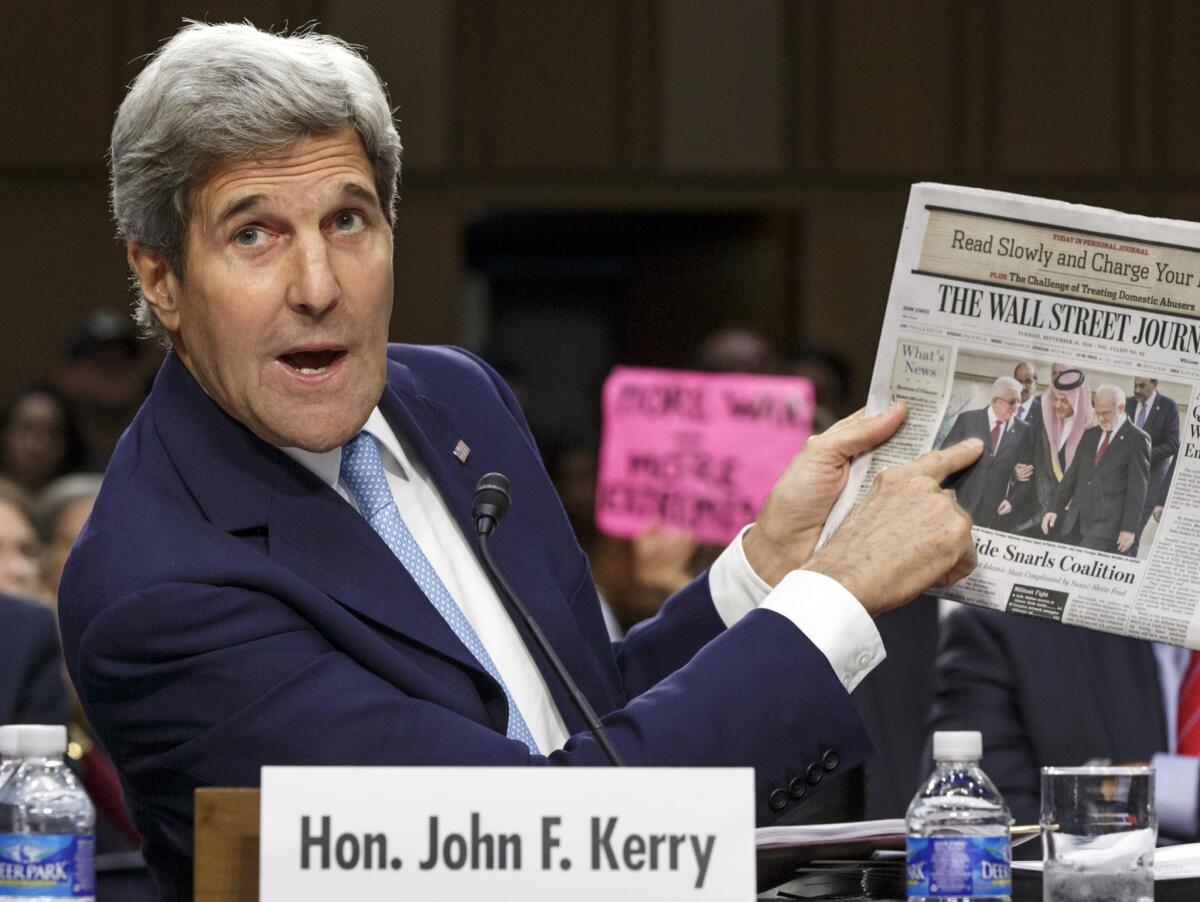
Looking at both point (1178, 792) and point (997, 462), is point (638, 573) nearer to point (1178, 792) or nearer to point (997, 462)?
point (1178, 792)

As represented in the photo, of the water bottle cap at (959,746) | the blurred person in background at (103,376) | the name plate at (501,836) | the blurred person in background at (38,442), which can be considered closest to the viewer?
the name plate at (501,836)

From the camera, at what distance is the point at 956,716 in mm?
3453

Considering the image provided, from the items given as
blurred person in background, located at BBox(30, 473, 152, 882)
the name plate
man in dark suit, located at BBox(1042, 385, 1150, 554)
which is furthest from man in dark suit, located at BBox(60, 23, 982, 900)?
blurred person in background, located at BBox(30, 473, 152, 882)

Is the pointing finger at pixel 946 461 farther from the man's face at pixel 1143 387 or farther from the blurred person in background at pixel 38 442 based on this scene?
the blurred person in background at pixel 38 442

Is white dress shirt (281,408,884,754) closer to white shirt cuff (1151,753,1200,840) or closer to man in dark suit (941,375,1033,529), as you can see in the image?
man in dark suit (941,375,1033,529)

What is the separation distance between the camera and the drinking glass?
1602 millimetres

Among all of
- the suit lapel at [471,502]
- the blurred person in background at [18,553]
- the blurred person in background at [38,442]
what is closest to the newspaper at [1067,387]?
the suit lapel at [471,502]

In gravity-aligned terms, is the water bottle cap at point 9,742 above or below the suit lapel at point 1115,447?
below

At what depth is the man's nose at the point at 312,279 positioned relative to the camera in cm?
181

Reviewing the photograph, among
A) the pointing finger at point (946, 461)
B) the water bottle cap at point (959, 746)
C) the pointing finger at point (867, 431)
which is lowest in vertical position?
the water bottle cap at point (959, 746)

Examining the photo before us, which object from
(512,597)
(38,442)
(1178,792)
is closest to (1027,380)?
(512,597)

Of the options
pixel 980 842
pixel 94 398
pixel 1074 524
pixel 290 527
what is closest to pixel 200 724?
pixel 290 527

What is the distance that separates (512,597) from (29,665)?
2.72m

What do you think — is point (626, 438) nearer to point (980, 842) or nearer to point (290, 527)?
point (290, 527)
